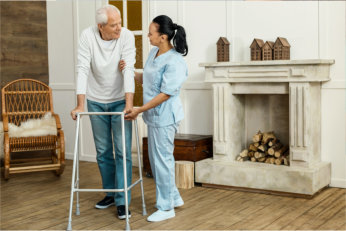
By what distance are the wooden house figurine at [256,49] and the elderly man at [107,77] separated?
1.38 m

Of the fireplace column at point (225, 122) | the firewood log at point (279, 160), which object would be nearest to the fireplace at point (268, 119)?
the fireplace column at point (225, 122)

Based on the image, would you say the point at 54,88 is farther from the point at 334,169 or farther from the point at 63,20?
the point at 334,169

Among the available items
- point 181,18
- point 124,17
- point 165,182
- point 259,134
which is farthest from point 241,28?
point 165,182

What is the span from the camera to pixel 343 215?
3562mm

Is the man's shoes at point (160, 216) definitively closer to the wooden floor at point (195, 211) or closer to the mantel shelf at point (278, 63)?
the wooden floor at point (195, 211)

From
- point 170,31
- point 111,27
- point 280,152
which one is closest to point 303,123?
point 280,152

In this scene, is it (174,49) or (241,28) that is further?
(241,28)

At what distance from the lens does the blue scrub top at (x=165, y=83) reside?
3.32 meters

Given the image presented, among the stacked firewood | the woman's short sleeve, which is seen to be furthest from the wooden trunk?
the woman's short sleeve

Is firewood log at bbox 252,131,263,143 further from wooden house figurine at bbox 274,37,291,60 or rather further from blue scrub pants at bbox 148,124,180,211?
blue scrub pants at bbox 148,124,180,211

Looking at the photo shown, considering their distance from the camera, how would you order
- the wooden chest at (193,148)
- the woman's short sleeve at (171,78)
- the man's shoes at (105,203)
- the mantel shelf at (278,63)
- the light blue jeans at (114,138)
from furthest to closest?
the wooden chest at (193,148), the mantel shelf at (278,63), the man's shoes at (105,203), the light blue jeans at (114,138), the woman's short sleeve at (171,78)

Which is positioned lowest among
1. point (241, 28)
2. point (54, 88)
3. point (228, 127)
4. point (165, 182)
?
point (165, 182)

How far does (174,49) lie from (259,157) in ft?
5.30

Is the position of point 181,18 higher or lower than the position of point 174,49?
higher
